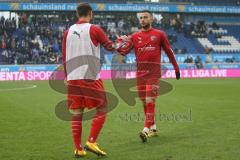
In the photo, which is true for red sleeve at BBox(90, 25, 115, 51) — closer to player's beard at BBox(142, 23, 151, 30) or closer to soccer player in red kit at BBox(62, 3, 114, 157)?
soccer player in red kit at BBox(62, 3, 114, 157)

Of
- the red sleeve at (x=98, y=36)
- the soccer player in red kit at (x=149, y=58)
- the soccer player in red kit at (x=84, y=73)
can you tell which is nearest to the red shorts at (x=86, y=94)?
the soccer player in red kit at (x=84, y=73)

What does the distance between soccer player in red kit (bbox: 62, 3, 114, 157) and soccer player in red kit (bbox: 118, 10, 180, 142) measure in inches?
78.0

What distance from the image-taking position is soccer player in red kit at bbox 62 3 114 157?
7.32 meters

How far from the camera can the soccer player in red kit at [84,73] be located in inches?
288

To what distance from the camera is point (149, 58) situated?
960 centimetres

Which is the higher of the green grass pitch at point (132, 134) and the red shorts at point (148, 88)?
the red shorts at point (148, 88)

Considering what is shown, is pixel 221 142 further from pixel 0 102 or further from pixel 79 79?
pixel 0 102

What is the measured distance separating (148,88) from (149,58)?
1.87 feet

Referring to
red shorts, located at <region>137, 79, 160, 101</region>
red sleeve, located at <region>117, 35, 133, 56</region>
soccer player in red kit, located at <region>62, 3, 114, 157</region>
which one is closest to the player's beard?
red sleeve, located at <region>117, 35, 133, 56</region>

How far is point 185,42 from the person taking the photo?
154 feet

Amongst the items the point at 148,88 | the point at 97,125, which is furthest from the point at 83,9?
the point at 148,88

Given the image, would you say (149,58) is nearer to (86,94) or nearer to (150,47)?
(150,47)

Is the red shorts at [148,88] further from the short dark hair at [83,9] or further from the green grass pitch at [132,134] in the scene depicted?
the short dark hair at [83,9]

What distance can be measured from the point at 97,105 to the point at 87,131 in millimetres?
2709
